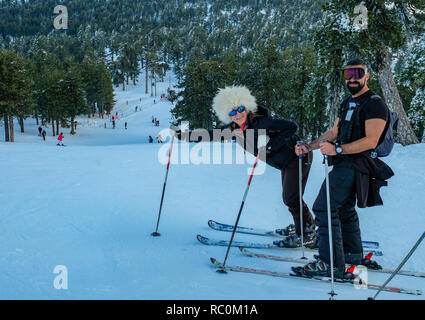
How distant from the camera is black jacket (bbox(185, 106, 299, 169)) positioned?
157 inches

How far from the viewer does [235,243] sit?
4570 millimetres

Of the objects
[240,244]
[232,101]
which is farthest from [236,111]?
[240,244]

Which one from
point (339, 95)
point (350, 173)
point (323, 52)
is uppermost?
point (323, 52)

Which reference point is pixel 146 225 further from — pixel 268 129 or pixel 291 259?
pixel 268 129

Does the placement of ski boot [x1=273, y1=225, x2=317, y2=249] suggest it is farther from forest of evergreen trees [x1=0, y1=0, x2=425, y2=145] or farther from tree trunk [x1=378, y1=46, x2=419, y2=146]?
tree trunk [x1=378, y1=46, x2=419, y2=146]

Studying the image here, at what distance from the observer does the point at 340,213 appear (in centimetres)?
343

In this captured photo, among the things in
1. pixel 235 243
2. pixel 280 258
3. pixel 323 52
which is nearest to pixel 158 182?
pixel 235 243

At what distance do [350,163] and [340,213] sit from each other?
0.56 m

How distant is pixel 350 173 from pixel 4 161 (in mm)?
10345

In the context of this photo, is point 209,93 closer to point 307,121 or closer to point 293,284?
point 307,121

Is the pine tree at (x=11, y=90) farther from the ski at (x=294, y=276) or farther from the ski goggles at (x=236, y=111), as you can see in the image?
the ski at (x=294, y=276)

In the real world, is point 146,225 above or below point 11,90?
below

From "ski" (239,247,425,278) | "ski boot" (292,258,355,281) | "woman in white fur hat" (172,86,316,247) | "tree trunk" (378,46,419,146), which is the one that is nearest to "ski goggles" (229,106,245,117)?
"woman in white fur hat" (172,86,316,247)

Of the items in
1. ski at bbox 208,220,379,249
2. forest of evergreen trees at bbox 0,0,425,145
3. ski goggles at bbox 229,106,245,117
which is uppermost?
forest of evergreen trees at bbox 0,0,425,145
